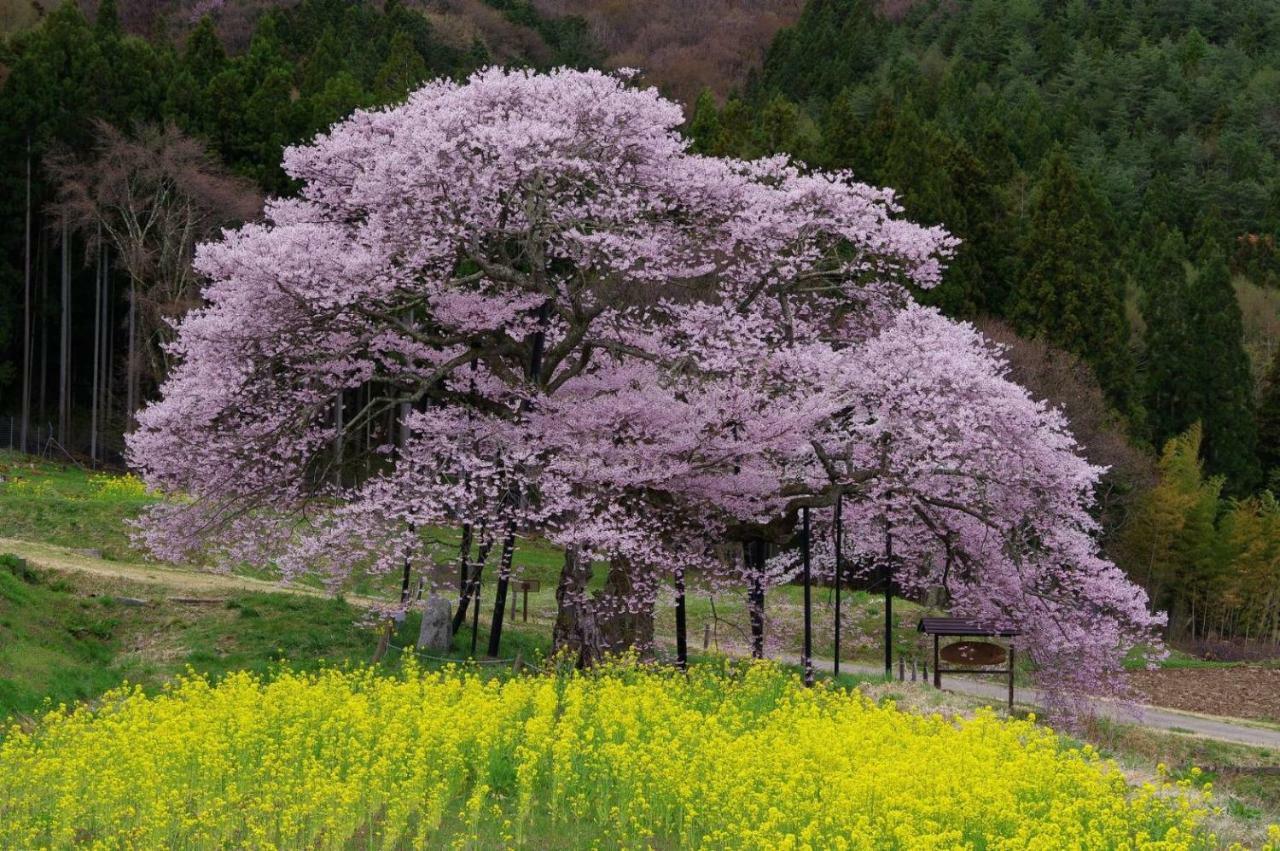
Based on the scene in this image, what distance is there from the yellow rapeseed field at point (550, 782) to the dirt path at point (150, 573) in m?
10.2

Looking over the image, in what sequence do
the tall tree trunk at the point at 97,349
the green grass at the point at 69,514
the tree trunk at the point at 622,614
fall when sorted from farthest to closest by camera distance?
the tall tree trunk at the point at 97,349, the green grass at the point at 69,514, the tree trunk at the point at 622,614

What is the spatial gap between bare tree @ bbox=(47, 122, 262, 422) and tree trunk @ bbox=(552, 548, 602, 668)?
23437mm

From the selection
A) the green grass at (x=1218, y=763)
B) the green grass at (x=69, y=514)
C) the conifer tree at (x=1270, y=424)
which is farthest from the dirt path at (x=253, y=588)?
Answer: the conifer tree at (x=1270, y=424)

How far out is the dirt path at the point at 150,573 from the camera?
22703 mm

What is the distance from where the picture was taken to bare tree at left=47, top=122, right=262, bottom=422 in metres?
40.8

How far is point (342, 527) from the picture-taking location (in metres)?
18.8

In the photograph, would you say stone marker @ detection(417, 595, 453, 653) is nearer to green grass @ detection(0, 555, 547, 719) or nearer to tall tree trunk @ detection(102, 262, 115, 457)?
Answer: green grass @ detection(0, 555, 547, 719)

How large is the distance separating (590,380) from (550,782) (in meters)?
9.44

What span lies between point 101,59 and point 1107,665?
37.4 metres

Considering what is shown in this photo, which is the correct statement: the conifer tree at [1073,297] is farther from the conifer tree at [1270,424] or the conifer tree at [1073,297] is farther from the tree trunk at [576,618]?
the tree trunk at [576,618]

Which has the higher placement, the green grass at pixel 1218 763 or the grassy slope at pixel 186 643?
the grassy slope at pixel 186 643

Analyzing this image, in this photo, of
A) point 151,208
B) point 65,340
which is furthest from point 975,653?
point 65,340

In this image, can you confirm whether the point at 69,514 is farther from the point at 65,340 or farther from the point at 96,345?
the point at 65,340

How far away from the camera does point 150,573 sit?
23969 millimetres
